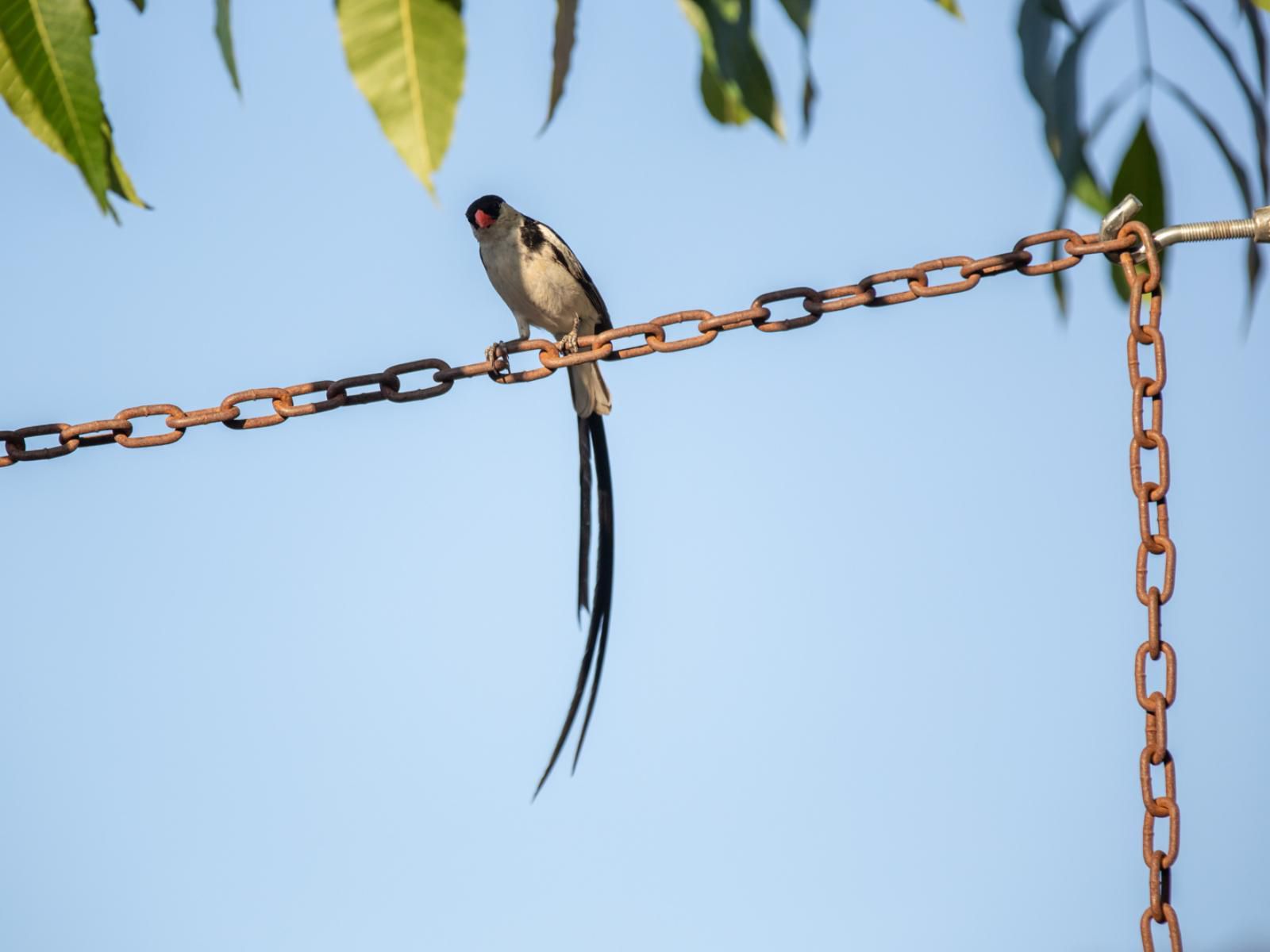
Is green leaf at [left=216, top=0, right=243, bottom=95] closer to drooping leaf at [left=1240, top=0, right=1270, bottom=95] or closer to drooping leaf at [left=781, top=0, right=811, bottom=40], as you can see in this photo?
drooping leaf at [left=781, top=0, right=811, bottom=40]

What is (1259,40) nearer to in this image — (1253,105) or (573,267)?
(1253,105)

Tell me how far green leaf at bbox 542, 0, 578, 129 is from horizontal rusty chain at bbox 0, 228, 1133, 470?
0.80m

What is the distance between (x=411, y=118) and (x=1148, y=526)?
988mm

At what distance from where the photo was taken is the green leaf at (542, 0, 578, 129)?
3.83 feet

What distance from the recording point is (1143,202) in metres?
1.84

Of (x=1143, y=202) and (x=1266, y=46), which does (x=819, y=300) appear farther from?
(x=1266, y=46)

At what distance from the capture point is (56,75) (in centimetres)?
115

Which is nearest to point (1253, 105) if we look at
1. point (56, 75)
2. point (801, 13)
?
point (801, 13)

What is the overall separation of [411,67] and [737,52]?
0.45m

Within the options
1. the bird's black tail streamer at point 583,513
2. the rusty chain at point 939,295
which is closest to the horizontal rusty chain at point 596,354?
the rusty chain at point 939,295

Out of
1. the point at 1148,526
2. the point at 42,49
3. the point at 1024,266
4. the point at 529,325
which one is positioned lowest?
the point at 1148,526

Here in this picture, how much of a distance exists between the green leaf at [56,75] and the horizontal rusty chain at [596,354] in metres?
0.89

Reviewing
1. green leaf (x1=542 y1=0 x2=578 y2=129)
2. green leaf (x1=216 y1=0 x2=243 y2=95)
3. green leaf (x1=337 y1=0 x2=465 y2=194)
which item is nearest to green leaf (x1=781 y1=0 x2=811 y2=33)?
green leaf (x1=542 y1=0 x2=578 y2=129)

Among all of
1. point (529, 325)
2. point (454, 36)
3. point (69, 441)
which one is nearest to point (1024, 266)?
point (454, 36)
